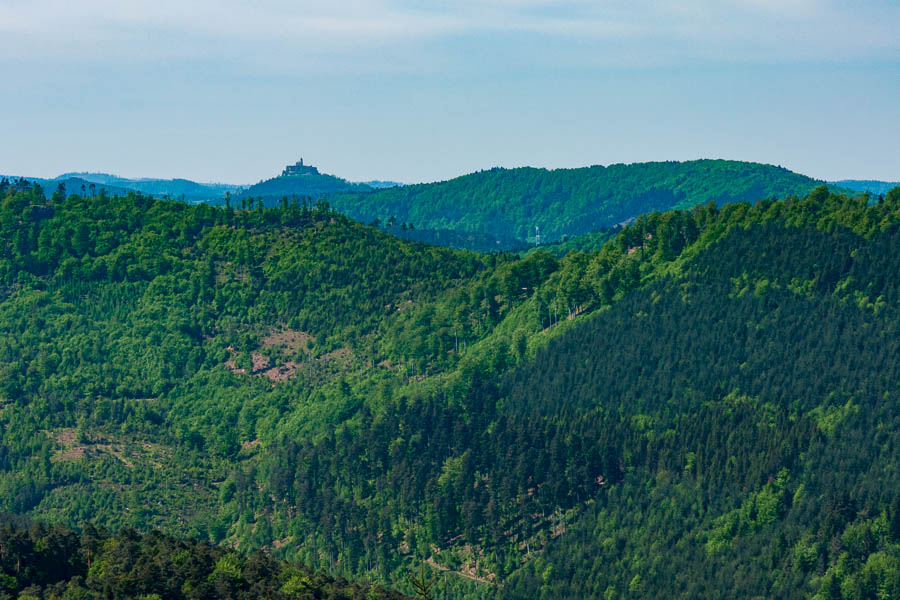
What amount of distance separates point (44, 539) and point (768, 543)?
11093 centimetres

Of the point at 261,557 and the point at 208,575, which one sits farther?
the point at 261,557

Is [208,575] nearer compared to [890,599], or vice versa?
[208,575]

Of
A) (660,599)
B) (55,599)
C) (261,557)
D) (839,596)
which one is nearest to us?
(55,599)

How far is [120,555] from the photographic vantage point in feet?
486

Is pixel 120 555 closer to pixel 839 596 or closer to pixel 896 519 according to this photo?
pixel 839 596

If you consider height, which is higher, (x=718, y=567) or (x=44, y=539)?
(x=44, y=539)

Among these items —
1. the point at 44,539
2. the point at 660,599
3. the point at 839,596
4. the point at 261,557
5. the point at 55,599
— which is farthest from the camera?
the point at 660,599

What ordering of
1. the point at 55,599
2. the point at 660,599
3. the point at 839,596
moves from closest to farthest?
1. the point at 55,599
2. the point at 839,596
3. the point at 660,599

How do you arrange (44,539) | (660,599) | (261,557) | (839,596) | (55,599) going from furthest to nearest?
(660,599) < (839,596) < (261,557) < (44,539) < (55,599)

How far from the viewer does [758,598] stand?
604 feet

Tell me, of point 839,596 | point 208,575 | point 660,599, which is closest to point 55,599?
point 208,575

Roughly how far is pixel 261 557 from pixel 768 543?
8097 centimetres

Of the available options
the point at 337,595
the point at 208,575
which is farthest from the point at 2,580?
the point at 337,595

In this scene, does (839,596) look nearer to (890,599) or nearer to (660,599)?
(890,599)
